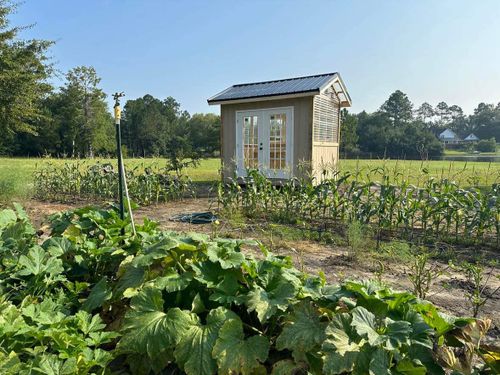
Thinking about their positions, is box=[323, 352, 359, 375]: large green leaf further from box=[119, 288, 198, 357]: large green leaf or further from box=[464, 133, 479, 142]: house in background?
box=[464, 133, 479, 142]: house in background

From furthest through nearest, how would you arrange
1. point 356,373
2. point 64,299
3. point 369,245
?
point 369,245 < point 64,299 < point 356,373

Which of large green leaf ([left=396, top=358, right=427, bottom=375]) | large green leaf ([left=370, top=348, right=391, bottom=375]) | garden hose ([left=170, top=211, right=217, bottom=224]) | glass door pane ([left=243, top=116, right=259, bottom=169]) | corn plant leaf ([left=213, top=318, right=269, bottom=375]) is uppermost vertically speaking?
glass door pane ([left=243, top=116, right=259, bottom=169])

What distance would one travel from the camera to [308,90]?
29.9 ft

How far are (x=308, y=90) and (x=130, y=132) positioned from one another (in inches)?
1847

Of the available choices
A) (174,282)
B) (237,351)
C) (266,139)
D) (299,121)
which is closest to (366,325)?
(237,351)

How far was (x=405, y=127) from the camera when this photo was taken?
158ft

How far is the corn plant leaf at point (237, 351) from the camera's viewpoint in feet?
4.73

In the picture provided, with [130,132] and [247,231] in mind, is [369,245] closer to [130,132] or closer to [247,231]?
[247,231]

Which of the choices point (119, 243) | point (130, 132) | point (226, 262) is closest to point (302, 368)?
point (226, 262)

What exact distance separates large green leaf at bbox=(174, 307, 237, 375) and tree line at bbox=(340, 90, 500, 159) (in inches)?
180

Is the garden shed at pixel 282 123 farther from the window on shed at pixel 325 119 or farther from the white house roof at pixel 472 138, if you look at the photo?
the white house roof at pixel 472 138

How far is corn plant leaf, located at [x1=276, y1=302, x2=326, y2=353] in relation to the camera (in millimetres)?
1436

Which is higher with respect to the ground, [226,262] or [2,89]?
[2,89]

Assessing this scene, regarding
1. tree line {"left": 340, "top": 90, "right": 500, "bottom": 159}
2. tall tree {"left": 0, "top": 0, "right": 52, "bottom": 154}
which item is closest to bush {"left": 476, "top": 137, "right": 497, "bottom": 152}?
tree line {"left": 340, "top": 90, "right": 500, "bottom": 159}
